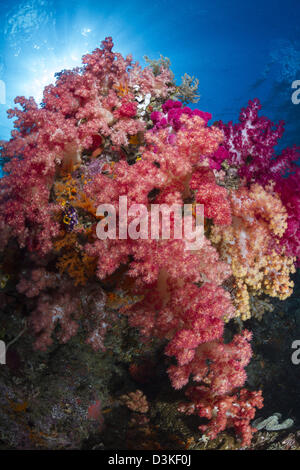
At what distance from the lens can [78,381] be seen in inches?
159

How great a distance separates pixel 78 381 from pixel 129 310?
72.0 inches

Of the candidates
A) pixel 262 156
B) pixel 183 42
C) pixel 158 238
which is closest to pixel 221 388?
pixel 158 238

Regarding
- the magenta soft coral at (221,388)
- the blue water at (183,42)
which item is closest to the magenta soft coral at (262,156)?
the magenta soft coral at (221,388)

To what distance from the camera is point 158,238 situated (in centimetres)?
282

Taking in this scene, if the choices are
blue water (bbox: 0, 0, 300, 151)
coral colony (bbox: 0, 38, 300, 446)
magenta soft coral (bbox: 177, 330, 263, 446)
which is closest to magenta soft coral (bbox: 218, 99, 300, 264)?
coral colony (bbox: 0, 38, 300, 446)

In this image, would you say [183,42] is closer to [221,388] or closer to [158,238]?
[158,238]

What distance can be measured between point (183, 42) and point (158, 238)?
29.1 meters

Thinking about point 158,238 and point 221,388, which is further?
point 221,388

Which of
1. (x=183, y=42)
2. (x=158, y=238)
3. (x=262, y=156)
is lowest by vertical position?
(x=158, y=238)

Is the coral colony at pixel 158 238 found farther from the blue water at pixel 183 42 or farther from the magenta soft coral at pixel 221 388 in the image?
the blue water at pixel 183 42

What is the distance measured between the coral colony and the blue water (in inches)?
381

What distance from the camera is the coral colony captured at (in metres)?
3.00

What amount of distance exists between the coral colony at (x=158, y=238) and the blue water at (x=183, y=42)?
967 centimetres
